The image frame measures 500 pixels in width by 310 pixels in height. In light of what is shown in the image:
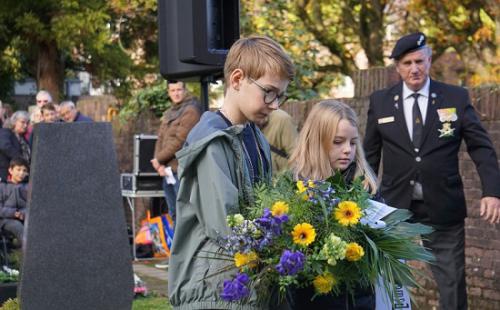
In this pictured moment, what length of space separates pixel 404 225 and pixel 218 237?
0.73 m

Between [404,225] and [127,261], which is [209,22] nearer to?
[127,261]

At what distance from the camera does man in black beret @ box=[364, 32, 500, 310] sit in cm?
706

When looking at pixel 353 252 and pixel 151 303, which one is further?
pixel 151 303

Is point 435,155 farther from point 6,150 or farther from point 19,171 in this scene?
point 6,150

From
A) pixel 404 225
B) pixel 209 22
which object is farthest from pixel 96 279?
pixel 404 225

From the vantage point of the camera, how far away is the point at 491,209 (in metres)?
6.95

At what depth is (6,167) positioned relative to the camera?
13578 millimetres

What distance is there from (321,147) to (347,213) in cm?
125

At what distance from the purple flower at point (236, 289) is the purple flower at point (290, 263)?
0.53 feet

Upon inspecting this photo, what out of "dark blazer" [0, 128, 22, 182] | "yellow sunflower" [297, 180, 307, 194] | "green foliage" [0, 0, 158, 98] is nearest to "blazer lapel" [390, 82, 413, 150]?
"yellow sunflower" [297, 180, 307, 194]

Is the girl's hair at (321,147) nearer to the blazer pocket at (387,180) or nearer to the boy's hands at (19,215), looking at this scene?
the blazer pocket at (387,180)

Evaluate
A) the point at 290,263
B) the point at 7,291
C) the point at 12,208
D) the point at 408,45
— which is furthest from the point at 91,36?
the point at 290,263

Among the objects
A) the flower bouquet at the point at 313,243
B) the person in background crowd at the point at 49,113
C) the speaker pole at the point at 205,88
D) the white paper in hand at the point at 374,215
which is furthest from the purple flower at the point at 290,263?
the person in background crowd at the point at 49,113

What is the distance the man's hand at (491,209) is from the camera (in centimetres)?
694
